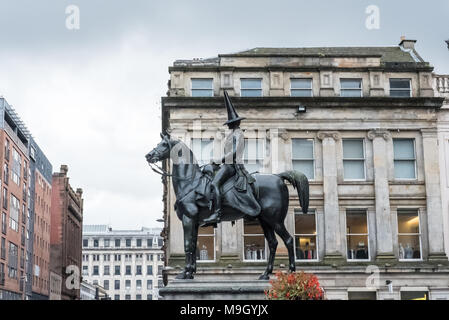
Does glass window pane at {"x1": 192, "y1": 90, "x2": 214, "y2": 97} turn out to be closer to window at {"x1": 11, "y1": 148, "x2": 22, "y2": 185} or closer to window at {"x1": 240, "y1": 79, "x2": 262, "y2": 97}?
window at {"x1": 240, "y1": 79, "x2": 262, "y2": 97}

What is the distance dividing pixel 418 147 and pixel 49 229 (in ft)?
279

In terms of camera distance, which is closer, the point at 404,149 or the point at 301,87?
the point at 404,149

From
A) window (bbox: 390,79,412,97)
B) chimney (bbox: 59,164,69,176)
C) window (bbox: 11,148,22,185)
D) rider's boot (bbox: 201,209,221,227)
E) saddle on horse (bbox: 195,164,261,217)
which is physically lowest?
rider's boot (bbox: 201,209,221,227)

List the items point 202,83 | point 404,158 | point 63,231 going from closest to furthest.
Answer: point 404,158 → point 202,83 → point 63,231

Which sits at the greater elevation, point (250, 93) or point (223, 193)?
point (250, 93)

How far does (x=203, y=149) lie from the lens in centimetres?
4050

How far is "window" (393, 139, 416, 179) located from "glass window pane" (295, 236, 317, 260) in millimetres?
6583

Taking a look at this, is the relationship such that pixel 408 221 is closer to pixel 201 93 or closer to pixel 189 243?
pixel 201 93

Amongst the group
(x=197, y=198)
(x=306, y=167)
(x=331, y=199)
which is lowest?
(x=197, y=198)

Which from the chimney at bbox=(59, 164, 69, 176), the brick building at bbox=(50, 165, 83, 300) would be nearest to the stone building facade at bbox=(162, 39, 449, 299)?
the brick building at bbox=(50, 165, 83, 300)

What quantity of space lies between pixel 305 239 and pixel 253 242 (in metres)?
3.07

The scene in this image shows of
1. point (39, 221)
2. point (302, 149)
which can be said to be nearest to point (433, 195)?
point (302, 149)

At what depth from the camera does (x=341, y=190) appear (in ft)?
134

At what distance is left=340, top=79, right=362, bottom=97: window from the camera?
42562 millimetres
